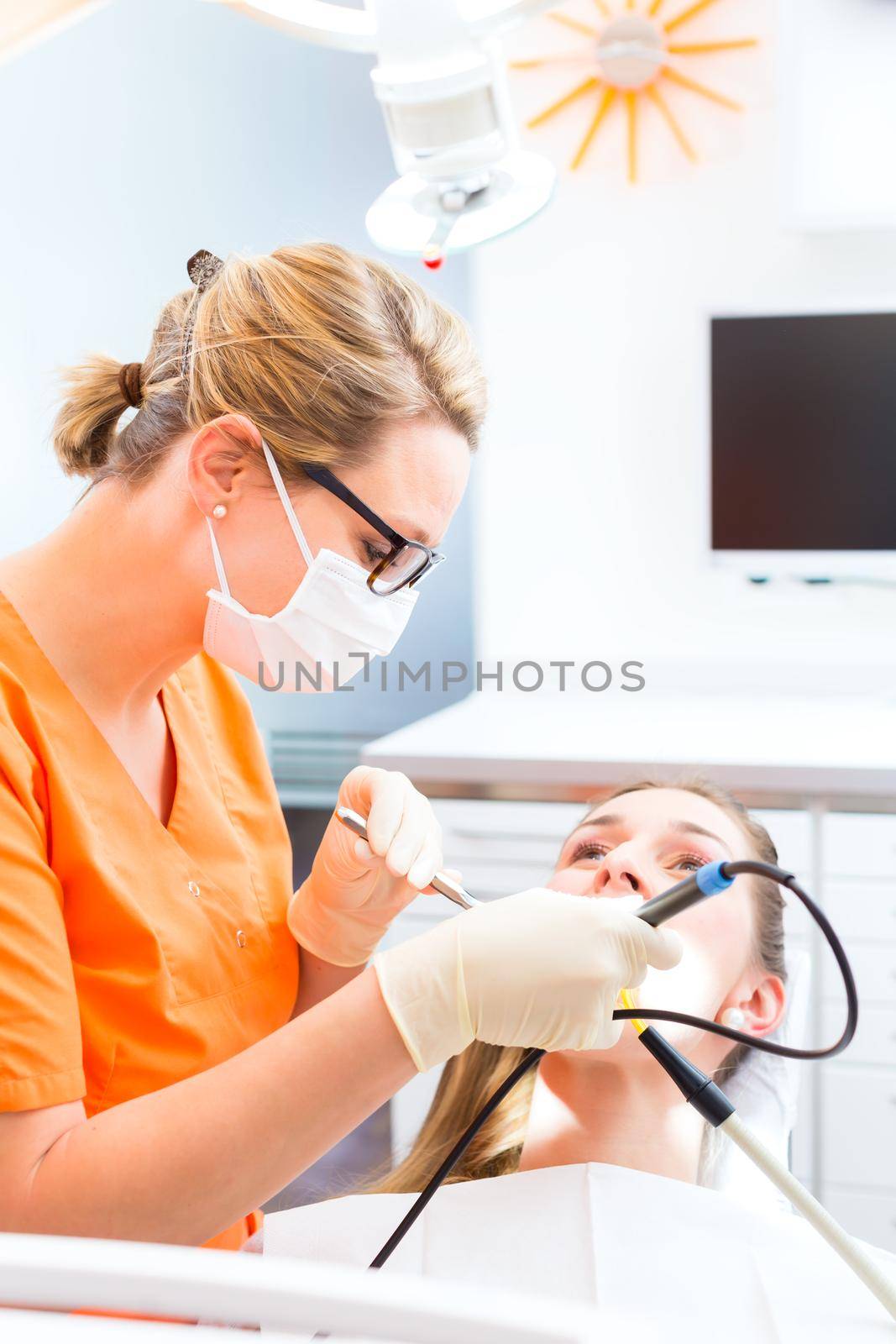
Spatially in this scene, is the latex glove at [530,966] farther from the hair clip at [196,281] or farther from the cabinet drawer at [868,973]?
the cabinet drawer at [868,973]

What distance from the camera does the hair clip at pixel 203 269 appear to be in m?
1.11

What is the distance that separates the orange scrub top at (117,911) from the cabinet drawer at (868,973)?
1.15m

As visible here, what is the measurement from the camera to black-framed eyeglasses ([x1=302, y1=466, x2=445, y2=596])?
104 centimetres

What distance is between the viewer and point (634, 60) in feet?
8.28

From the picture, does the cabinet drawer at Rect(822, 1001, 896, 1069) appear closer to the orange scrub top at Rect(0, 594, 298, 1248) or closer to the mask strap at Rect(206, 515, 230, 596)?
the orange scrub top at Rect(0, 594, 298, 1248)

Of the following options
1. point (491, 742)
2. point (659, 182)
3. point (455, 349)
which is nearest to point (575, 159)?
point (659, 182)

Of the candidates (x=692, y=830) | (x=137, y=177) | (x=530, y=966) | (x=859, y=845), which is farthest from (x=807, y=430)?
(x=530, y=966)

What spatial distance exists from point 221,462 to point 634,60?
1.98 m

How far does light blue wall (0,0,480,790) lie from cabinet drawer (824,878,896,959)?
1.08m

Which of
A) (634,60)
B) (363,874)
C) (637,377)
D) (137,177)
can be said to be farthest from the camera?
(637,377)

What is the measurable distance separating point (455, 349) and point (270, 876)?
23.2 inches

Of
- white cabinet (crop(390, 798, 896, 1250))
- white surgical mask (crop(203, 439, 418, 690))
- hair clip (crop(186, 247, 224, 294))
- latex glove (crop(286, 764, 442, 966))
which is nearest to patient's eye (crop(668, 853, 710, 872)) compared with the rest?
latex glove (crop(286, 764, 442, 966))

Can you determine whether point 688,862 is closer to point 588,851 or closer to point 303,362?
point 588,851

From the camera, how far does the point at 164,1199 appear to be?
796 millimetres
